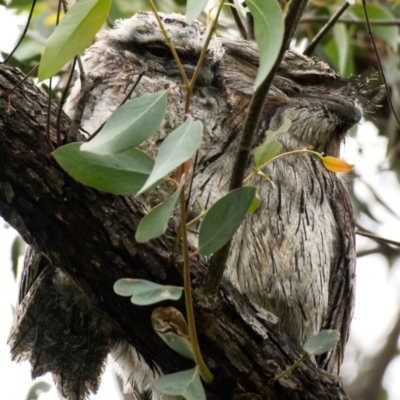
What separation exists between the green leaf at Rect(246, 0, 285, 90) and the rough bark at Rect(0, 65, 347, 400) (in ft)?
2.50

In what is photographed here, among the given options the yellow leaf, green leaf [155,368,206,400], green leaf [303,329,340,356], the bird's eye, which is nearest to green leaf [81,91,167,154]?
the yellow leaf

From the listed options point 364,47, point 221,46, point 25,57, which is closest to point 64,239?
point 221,46

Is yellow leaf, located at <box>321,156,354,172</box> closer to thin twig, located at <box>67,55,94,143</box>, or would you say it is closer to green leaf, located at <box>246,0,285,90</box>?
green leaf, located at <box>246,0,285,90</box>

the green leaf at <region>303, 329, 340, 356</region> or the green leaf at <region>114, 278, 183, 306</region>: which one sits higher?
the green leaf at <region>303, 329, 340, 356</region>

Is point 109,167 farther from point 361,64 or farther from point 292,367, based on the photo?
point 361,64

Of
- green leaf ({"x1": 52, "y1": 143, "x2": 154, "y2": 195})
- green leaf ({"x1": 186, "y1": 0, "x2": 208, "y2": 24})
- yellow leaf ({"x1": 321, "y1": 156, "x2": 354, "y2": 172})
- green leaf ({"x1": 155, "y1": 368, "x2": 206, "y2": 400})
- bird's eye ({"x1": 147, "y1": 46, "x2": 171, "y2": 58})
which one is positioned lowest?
green leaf ({"x1": 155, "y1": 368, "x2": 206, "y2": 400})

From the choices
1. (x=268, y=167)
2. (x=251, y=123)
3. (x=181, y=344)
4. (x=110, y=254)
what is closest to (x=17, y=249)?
(x=268, y=167)

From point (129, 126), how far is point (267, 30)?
1.00 ft

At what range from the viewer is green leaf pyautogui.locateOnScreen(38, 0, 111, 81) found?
1.49 meters

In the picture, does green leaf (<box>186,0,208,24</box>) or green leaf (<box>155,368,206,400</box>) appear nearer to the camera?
green leaf (<box>186,0,208,24</box>)

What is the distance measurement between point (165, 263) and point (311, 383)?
0.54 m

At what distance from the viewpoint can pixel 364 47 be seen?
455 centimetres

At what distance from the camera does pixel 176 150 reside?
52.1 inches

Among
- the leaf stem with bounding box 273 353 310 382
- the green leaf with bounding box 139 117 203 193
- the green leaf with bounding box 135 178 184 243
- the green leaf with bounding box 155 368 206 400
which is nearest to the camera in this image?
the green leaf with bounding box 139 117 203 193
